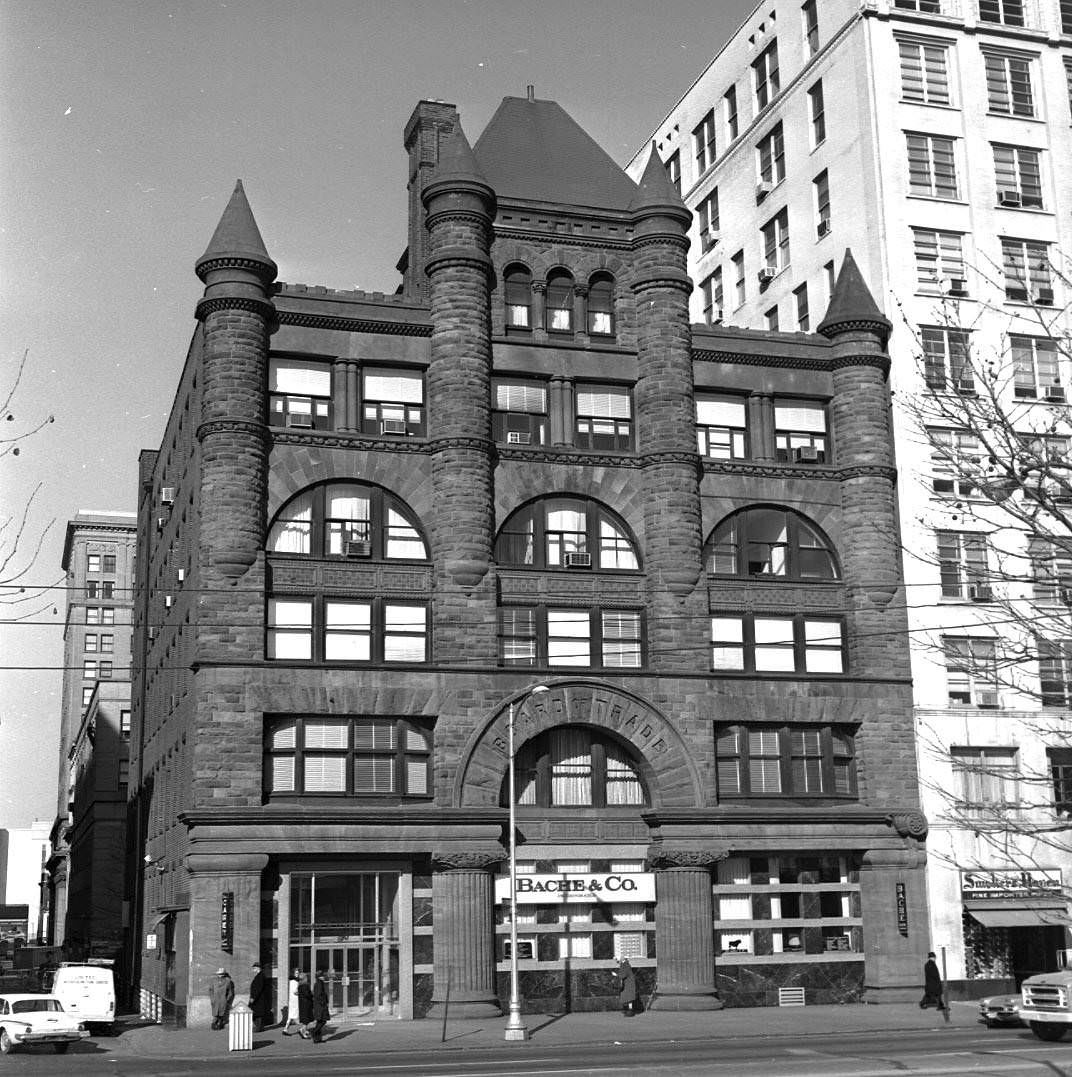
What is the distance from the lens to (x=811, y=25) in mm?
62562

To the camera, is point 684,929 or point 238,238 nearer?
point 684,929

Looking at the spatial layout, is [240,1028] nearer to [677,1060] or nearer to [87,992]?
[87,992]

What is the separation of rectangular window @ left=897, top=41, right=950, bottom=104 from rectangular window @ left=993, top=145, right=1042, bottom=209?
3020 mm

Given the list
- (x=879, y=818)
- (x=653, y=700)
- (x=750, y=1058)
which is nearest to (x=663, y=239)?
(x=653, y=700)

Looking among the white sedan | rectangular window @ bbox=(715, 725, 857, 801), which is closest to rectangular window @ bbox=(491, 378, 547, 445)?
rectangular window @ bbox=(715, 725, 857, 801)

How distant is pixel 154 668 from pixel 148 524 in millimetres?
13869

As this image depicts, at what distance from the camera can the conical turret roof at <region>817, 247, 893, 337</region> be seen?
5375cm

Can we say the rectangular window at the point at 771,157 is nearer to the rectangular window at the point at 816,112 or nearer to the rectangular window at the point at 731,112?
the rectangular window at the point at 816,112

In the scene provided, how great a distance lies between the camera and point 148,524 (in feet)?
246

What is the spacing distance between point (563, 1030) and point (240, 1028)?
8.50 metres

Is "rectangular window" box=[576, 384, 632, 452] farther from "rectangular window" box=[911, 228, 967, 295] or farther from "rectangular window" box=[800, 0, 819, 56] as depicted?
"rectangular window" box=[800, 0, 819, 56]

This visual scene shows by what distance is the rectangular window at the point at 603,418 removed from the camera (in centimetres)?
5156

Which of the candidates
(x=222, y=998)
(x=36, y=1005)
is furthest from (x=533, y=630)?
(x=36, y=1005)

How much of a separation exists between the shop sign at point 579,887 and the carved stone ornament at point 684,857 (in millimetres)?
749
